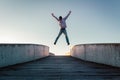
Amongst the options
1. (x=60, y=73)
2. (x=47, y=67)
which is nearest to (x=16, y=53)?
(x=47, y=67)

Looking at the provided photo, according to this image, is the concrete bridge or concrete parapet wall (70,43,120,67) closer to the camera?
the concrete bridge

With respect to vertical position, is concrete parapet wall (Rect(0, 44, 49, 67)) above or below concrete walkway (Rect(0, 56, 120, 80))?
above

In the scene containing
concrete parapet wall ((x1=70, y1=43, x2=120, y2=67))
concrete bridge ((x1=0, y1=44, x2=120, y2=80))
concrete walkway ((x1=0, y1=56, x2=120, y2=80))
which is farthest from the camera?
concrete parapet wall ((x1=70, y1=43, x2=120, y2=67))

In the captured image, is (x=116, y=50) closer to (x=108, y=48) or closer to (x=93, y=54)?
(x=108, y=48)

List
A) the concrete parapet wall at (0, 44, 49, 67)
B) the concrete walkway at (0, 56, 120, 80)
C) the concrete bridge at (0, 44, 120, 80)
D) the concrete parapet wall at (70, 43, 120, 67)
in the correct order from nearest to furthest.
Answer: the concrete walkway at (0, 56, 120, 80), the concrete bridge at (0, 44, 120, 80), the concrete parapet wall at (70, 43, 120, 67), the concrete parapet wall at (0, 44, 49, 67)

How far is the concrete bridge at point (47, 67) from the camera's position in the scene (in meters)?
8.07

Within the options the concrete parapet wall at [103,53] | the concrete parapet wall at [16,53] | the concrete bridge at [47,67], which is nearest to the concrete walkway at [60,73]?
the concrete bridge at [47,67]

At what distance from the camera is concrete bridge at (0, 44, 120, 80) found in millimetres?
8070

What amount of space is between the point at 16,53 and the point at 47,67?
2311mm

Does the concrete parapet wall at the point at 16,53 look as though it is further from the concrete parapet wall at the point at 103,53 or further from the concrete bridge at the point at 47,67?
the concrete parapet wall at the point at 103,53

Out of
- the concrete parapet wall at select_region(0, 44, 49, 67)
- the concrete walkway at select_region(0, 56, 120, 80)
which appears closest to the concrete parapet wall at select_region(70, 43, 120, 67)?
the concrete walkway at select_region(0, 56, 120, 80)

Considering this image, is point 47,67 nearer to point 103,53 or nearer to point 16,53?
point 16,53

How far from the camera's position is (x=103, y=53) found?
11.5 metres

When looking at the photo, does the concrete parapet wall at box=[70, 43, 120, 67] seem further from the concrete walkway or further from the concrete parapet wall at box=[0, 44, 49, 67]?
the concrete parapet wall at box=[0, 44, 49, 67]
